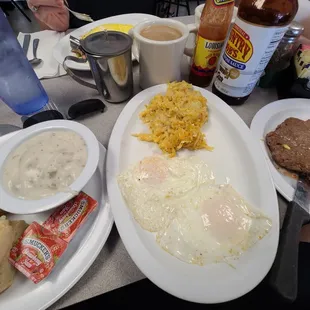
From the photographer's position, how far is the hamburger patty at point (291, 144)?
2.08 ft

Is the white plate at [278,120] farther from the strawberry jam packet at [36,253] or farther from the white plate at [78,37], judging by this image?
the white plate at [78,37]

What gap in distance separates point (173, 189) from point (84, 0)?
5.12 feet

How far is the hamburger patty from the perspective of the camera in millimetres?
635

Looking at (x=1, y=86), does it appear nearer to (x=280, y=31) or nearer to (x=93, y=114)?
(x=93, y=114)

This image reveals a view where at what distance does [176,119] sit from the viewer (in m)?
0.73

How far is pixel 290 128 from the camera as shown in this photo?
0.72 m

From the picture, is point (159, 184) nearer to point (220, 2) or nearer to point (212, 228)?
point (212, 228)

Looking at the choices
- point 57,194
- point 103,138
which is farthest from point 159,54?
point 57,194

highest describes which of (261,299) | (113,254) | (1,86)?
(1,86)

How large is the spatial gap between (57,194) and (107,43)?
536 mm

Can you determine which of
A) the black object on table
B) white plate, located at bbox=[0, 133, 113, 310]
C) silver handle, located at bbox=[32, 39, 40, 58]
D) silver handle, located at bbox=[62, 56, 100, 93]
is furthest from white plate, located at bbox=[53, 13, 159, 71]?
the black object on table

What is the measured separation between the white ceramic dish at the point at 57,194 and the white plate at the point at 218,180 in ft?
0.31

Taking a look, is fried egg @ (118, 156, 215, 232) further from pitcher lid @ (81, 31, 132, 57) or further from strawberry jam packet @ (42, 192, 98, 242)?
pitcher lid @ (81, 31, 132, 57)

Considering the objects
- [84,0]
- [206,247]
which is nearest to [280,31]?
[206,247]
